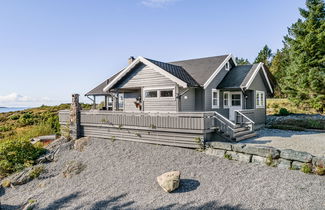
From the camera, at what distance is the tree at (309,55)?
75.0ft

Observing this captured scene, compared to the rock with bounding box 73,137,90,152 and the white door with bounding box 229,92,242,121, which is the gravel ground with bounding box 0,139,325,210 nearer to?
the rock with bounding box 73,137,90,152

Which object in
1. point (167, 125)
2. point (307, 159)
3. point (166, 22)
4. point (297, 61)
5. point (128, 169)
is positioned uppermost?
point (166, 22)

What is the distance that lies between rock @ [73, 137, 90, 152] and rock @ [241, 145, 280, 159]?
8.40 meters

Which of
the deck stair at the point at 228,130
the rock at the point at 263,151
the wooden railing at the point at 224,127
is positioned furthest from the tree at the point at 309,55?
the rock at the point at 263,151

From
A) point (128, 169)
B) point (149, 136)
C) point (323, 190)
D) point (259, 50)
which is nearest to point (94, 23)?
point (149, 136)

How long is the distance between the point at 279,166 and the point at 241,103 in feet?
28.4

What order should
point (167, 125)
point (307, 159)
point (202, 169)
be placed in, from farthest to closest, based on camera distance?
point (167, 125), point (202, 169), point (307, 159)

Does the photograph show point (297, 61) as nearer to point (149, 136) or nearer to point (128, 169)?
point (149, 136)

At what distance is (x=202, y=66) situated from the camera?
15.6 meters

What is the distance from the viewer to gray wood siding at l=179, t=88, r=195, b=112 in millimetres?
12828

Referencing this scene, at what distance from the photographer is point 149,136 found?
10391 mm

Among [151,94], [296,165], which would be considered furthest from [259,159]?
[151,94]

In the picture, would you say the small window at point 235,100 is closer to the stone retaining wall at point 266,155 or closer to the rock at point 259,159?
the stone retaining wall at point 266,155

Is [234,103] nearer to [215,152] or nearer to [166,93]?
[166,93]
